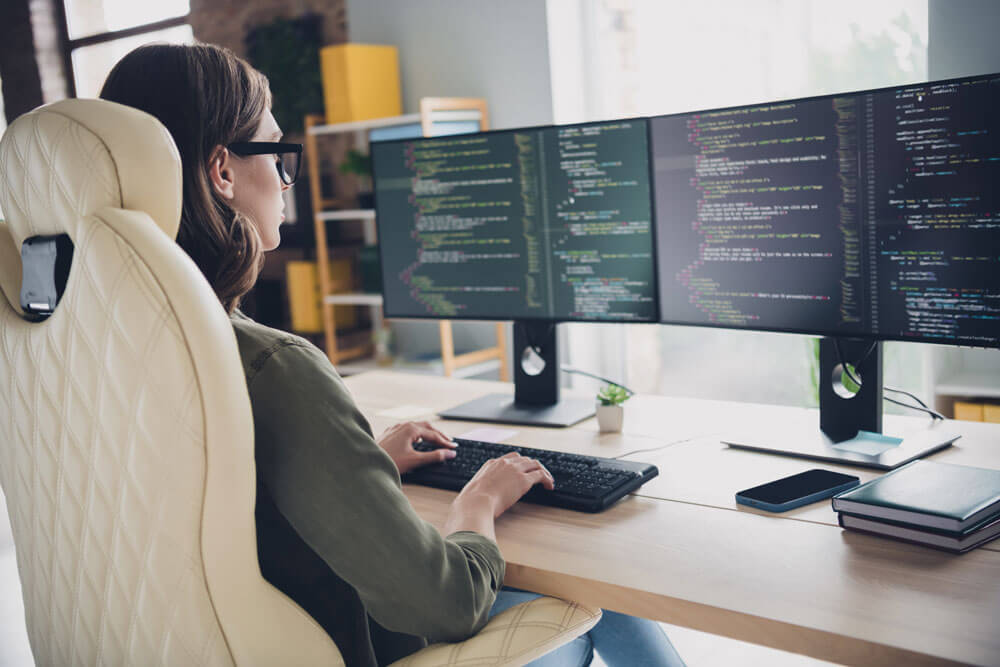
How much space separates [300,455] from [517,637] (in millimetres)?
318

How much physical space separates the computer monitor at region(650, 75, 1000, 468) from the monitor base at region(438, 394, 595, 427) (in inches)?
10.5

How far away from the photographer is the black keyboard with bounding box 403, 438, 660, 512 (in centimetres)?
120

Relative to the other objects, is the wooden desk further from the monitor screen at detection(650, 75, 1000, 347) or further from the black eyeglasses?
the black eyeglasses

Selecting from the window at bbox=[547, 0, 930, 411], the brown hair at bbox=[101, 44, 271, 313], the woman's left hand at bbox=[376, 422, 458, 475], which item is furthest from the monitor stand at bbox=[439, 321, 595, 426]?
the window at bbox=[547, 0, 930, 411]

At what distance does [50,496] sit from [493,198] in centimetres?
102

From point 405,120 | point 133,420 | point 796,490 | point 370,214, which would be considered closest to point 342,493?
point 133,420

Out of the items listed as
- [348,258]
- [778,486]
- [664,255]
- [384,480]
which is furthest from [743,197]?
[348,258]

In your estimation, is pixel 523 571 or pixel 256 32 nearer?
pixel 523 571

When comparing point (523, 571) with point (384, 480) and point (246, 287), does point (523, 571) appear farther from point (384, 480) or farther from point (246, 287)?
point (246, 287)

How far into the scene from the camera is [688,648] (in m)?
2.10

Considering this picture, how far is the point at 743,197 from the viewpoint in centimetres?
141

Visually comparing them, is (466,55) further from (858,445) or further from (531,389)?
(858,445)

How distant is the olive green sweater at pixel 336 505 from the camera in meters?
0.85

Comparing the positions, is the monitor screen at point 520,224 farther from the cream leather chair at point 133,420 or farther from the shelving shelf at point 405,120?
the shelving shelf at point 405,120
